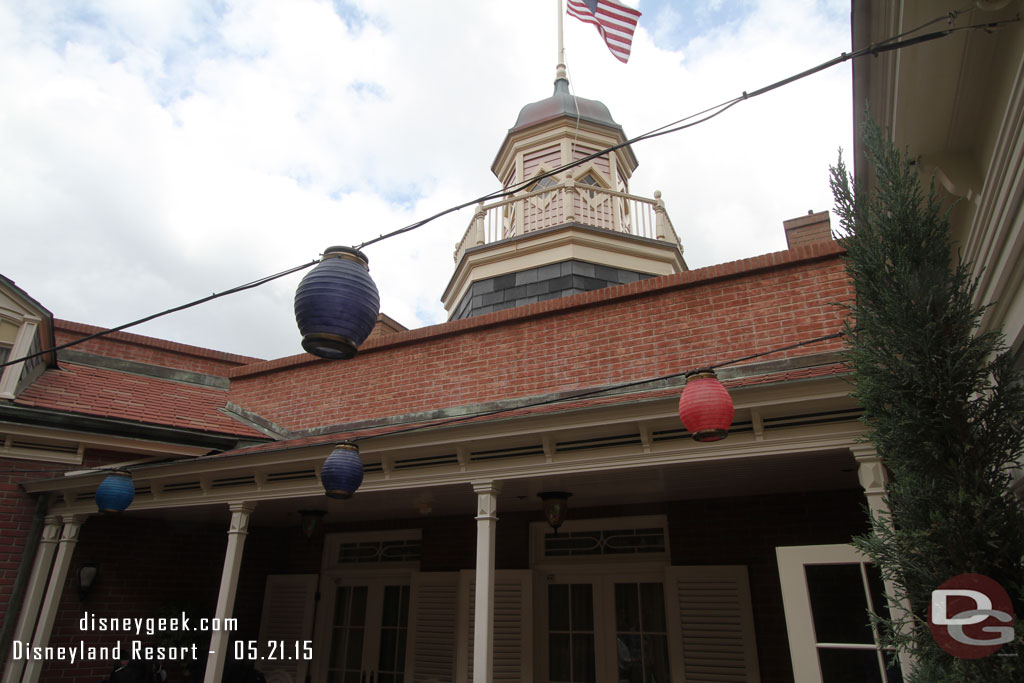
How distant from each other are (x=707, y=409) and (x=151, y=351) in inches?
452

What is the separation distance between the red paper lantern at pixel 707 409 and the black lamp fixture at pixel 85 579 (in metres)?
7.98

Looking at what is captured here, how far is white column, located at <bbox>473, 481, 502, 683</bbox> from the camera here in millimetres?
4742

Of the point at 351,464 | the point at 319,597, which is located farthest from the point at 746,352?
the point at 319,597

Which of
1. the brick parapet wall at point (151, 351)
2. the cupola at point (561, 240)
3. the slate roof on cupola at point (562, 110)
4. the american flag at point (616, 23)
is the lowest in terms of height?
the brick parapet wall at point (151, 351)

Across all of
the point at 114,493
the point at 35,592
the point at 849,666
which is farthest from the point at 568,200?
the point at 35,592

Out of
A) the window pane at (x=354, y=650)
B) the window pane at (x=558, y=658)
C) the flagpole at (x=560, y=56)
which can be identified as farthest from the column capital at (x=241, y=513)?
the flagpole at (x=560, y=56)

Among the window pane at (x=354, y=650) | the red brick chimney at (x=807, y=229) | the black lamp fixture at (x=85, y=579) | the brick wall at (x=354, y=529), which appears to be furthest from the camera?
the window pane at (x=354, y=650)

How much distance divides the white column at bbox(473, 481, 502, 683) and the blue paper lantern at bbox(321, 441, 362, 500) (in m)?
1.06

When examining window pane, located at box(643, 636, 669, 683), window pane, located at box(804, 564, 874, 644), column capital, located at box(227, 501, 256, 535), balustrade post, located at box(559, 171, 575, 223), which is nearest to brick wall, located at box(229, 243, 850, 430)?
column capital, located at box(227, 501, 256, 535)

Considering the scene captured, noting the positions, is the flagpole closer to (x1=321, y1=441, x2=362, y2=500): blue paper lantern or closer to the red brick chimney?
the red brick chimney

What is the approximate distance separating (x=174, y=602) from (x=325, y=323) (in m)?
7.04

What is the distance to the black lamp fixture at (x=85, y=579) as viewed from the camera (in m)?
7.75

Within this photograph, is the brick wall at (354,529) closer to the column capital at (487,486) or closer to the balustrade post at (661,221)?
the column capital at (487,486)

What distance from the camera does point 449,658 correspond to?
721cm
